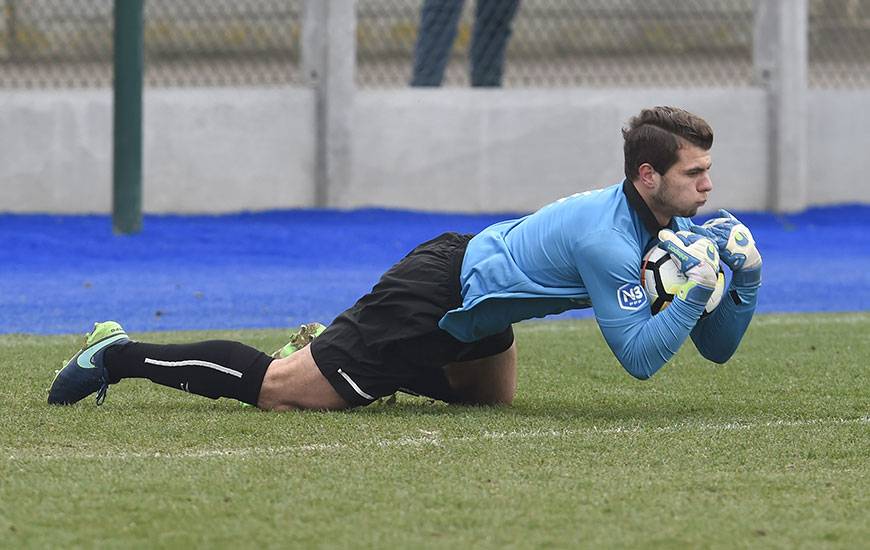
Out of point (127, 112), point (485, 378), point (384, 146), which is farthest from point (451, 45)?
point (485, 378)

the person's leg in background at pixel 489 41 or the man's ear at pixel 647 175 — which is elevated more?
the man's ear at pixel 647 175

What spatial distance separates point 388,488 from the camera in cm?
450

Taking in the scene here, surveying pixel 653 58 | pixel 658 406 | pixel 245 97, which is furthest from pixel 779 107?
pixel 658 406

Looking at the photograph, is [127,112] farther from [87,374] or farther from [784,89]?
[87,374]

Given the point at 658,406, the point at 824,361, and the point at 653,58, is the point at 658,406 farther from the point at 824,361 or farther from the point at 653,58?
the point at 653,58

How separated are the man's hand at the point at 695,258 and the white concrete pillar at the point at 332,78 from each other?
8470 mm

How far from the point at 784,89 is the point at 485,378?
376 inches

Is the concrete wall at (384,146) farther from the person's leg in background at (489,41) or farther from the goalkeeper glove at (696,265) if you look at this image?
the goalkeeper glove at (696,265)

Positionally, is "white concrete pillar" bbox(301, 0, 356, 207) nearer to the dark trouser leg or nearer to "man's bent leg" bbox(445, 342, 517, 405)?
"man's bent leg" bbox(445, 342, 517, 405)

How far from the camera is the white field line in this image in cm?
493

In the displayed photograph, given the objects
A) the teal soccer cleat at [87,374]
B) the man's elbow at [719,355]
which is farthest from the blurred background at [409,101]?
the man's elbow at [719,355]

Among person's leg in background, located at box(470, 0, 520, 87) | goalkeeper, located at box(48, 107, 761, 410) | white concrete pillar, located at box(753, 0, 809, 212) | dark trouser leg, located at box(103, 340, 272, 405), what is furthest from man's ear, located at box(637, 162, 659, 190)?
white concrete pillar, located at box(753, 0, 809, 212)

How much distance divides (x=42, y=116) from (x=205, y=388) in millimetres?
7711

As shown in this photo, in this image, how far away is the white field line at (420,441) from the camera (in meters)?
4.93
